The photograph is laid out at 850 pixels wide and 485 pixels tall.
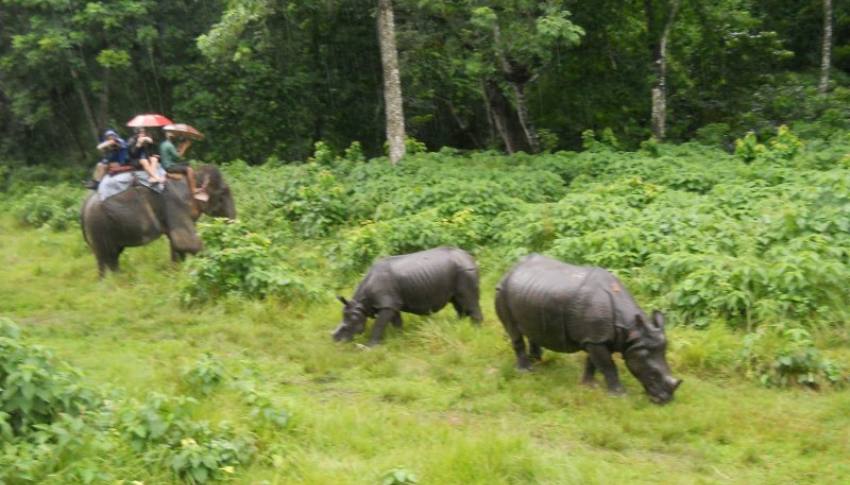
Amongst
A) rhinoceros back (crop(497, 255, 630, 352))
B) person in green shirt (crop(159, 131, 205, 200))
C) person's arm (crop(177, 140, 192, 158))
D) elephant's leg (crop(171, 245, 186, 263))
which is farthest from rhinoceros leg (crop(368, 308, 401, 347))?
person's arm (crop(177, 140, 192, 158))

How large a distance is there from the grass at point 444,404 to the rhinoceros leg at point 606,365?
0.16 m

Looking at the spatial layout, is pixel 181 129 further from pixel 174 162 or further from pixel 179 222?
pixel 179 222

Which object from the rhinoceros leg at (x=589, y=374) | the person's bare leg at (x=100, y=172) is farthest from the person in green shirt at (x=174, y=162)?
the rhinoceros leg at (x=589, y=374)

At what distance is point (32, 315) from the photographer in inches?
471

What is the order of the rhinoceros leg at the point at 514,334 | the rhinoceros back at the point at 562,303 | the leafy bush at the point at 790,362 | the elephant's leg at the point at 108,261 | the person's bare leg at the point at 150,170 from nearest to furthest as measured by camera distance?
1. the rhinoceros back at the point at 562,303
2. the leafy bush at the point at 790,362
3. the rhinoceros leg at the point at 514,334
4. the person's bare leg at the point at 150,170
5. the elephant's leg at the point at 108,261

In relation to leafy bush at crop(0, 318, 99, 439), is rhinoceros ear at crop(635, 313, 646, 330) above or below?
below

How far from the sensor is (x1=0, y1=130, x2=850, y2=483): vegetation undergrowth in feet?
21.2

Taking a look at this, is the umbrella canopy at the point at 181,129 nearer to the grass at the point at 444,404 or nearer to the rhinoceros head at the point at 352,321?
the grass at the point at 444,404

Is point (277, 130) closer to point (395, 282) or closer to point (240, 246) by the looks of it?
point (240, 246)

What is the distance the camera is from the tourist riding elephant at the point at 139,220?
43.3 ft

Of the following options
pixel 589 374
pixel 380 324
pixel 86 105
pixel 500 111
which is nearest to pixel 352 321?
A: pixel 380 324

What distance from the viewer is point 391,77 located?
18.5m

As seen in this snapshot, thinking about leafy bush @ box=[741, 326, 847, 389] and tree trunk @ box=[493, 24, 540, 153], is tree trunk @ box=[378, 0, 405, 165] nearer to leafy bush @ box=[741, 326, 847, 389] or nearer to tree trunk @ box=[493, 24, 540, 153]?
tree trunk @ box=[493, 24, 540, 153]

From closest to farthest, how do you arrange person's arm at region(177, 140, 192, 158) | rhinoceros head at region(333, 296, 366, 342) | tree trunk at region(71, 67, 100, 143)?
1. rhinoceros head at region(333, 296, 366, 342)
2. person's arm at region(177, 140, 192, 158)
3. tree trunk at region(71, 67, 100, 143)
